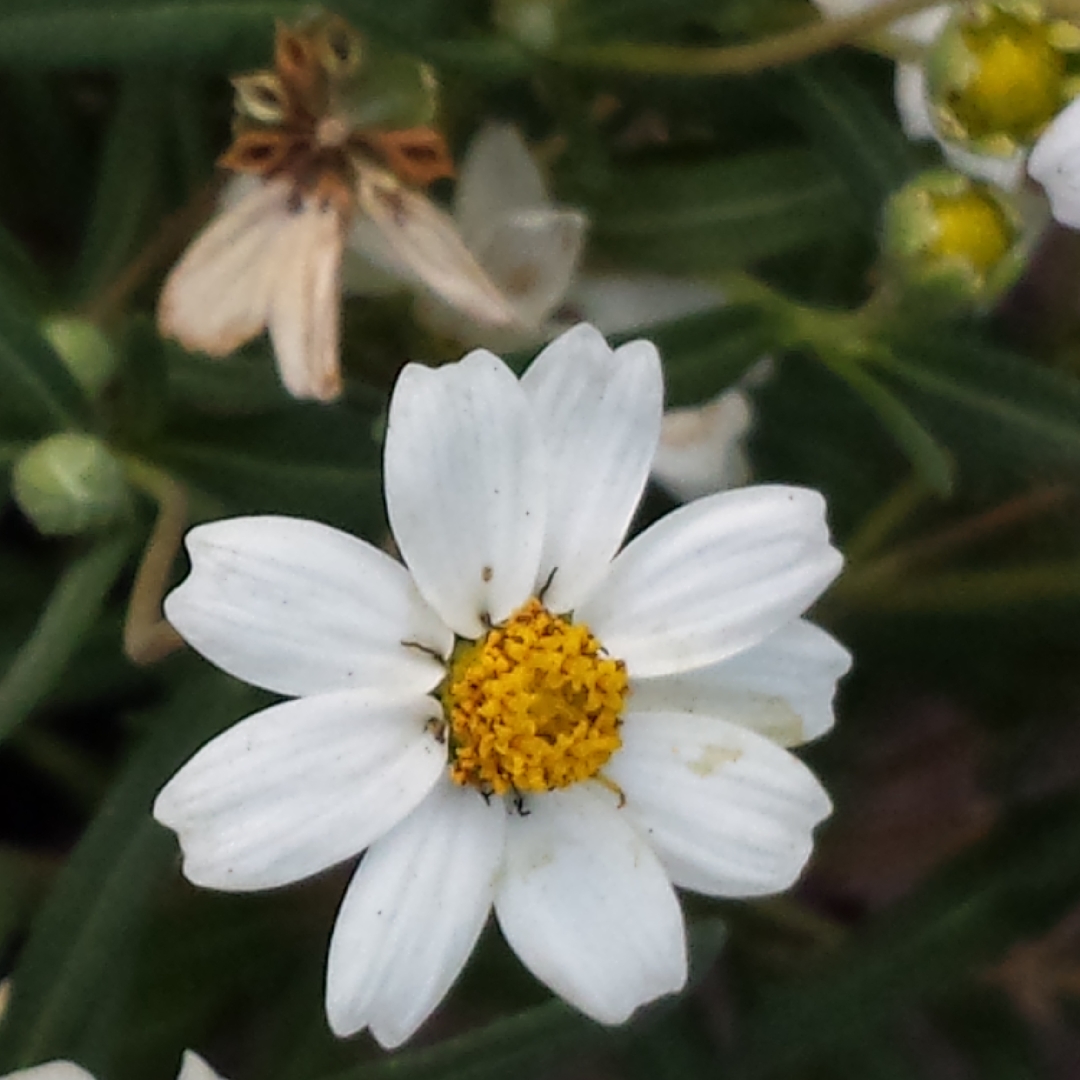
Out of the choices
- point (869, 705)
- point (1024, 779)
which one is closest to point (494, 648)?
point (869, 705)

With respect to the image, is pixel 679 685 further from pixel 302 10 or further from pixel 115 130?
pixel 115 130

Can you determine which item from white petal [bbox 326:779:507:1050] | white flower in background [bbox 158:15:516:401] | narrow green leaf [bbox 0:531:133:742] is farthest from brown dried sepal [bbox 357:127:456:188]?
white petal [bbox 326:779:507:1050]

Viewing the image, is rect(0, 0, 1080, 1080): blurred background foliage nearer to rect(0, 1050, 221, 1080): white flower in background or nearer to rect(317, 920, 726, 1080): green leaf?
rect(317, 920, 726, 1080): green leaf

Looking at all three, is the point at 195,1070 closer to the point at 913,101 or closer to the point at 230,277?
the point at 230,277

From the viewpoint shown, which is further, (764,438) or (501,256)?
(764,438)

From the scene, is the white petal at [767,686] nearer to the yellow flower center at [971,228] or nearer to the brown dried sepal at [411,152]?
the yellow flower center at [971,228]

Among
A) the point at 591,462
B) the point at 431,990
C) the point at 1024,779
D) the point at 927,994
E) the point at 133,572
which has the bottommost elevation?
the point at 1024,779

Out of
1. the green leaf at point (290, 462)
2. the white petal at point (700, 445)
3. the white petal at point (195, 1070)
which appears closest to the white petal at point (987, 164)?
the white petal at point (700, 445)
